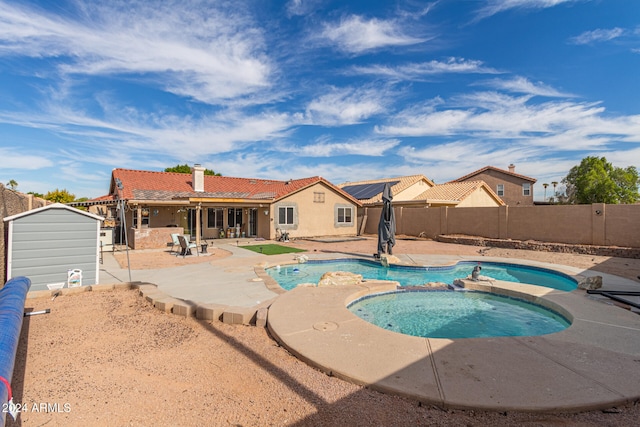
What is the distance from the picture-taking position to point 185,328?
208 inches

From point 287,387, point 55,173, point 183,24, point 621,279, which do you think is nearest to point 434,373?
point 287,387

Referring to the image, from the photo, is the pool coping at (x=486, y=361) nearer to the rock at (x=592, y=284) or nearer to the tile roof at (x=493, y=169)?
the rock at (x=592, y=284)

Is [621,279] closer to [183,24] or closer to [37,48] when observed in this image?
[183,24]

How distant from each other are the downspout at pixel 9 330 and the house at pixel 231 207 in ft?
40.3

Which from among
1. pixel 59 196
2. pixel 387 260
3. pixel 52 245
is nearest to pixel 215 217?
pixel 387 260

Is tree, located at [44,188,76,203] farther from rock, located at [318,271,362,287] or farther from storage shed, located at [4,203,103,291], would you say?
rock, located at [318,271,362,287]

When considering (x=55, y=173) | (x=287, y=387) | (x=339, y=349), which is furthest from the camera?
(x=55, y=173)

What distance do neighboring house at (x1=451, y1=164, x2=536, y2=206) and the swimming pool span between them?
2734 cm

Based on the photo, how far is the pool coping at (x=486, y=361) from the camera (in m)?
2.99

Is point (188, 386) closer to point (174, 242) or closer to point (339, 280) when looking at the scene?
point (339, 280)

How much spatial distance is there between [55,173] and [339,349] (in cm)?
2937

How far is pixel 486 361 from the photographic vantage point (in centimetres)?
369

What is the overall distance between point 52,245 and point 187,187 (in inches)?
617

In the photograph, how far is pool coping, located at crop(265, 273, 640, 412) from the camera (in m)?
2.99
